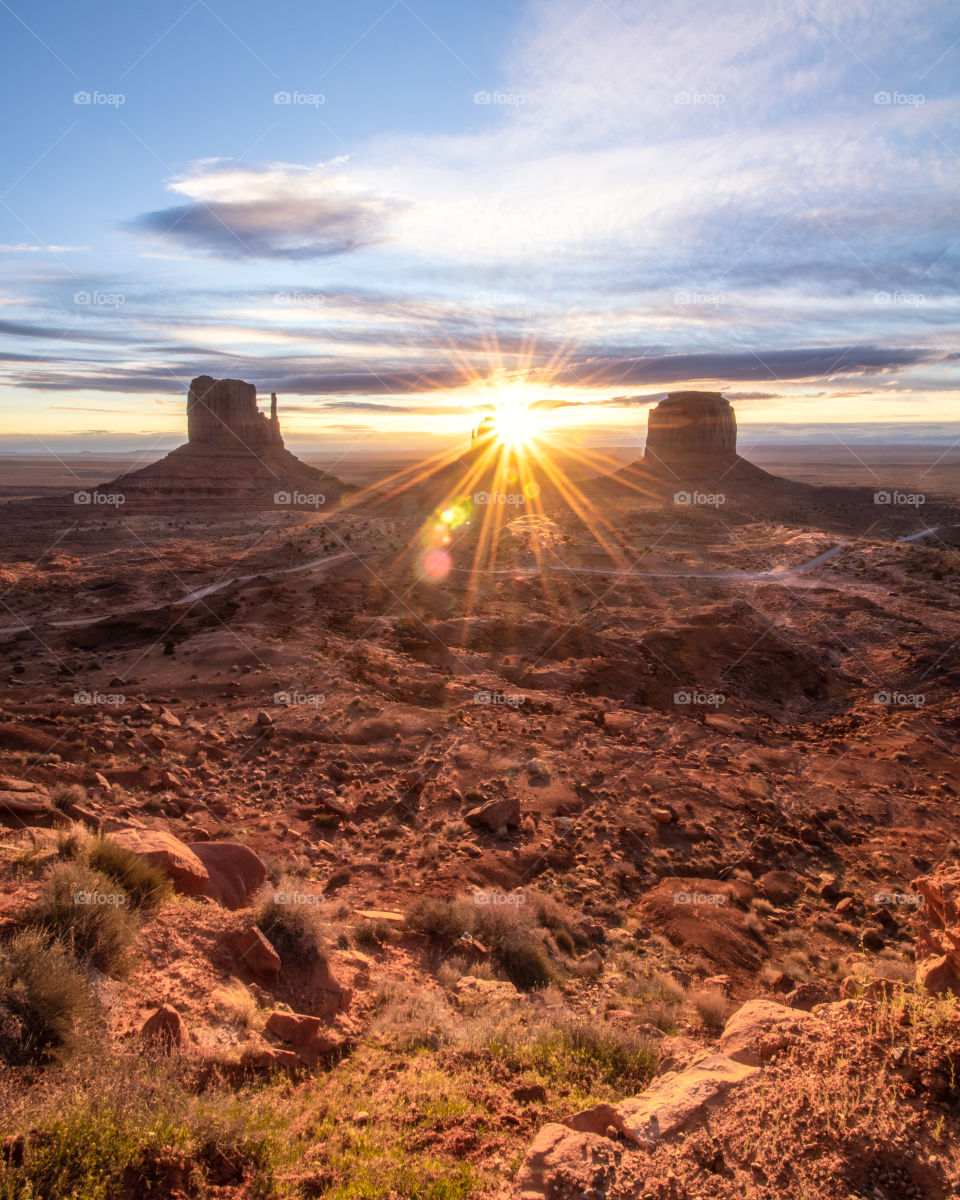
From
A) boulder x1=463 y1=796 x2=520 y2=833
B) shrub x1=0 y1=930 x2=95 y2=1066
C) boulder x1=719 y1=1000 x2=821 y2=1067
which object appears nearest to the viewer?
shrub x1=0 y1=930 x2=95 y2=1066

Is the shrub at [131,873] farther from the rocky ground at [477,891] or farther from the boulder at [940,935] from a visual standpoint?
the boulder at [940,935]

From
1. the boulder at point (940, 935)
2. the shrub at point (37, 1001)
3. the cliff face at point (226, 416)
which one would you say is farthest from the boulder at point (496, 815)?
the cliff face at point (226, 416)

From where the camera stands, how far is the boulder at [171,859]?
287 inches

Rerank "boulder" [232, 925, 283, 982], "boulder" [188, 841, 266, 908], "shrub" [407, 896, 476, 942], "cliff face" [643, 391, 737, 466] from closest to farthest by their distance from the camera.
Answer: "boulder" [232, 925, 283, 982] < "boulder" [188, 841, 266, 908] < "shrub" [407, 896, 476, 942] < "cliff face" [643, 391, 737, 466]

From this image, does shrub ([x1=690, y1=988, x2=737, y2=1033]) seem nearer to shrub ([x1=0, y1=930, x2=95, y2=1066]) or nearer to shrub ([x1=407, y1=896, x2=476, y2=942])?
shrub ([x1=407, y1=896, x2=476, y2=942])

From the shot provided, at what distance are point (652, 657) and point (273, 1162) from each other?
21.1m

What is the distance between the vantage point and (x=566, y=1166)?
387 centimetres

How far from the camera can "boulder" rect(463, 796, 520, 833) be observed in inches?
480

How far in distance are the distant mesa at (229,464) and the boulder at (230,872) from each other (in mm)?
55432

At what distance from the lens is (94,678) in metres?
19.2

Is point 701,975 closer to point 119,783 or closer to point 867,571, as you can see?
point 119,783

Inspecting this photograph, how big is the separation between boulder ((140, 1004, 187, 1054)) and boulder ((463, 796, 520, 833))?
749 centimetres

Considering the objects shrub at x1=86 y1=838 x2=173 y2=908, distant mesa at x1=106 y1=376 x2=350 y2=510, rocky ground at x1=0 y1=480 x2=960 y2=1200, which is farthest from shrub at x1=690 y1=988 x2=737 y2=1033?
distant mesa at x1=106 y1=376 x2=350 y2=510

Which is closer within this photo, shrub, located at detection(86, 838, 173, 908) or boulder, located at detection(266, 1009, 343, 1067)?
boulder, located at detection(266, 1009, 343, 1067)
